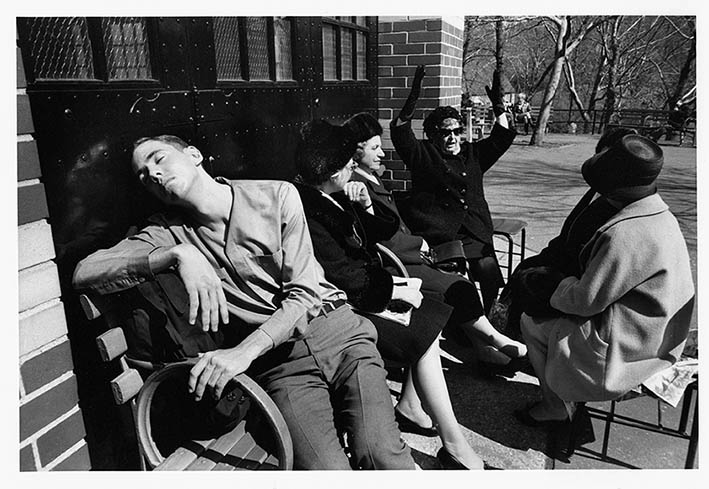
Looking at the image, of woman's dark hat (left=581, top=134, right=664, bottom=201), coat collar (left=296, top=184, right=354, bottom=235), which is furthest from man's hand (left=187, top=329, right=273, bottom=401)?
woman's dark hat (left=581, top=134, right=664, bottom=201)

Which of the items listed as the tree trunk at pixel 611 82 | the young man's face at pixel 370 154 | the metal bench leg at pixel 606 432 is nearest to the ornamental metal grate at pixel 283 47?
the young man's face at pixel 370 154

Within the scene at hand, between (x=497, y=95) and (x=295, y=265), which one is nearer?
(x=295, y=265)

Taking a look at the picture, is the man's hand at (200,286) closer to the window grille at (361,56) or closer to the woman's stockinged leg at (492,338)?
the woman's stockinged leg at (492,338)

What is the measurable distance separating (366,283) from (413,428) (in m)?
0.81

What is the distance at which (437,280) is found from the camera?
3016mm

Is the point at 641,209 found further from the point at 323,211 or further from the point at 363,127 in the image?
the point at 363,127

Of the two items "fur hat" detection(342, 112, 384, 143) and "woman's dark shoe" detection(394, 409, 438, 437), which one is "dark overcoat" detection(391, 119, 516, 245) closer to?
"fur hat" detection(342, 112, 384, 143)

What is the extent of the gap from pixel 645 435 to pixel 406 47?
290cm

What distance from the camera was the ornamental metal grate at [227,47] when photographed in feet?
8.38

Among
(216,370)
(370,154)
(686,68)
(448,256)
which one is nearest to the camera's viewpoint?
(216,370)

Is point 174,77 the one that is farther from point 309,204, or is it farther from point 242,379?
point 242,379

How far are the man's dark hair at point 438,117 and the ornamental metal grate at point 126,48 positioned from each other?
72.7 inches

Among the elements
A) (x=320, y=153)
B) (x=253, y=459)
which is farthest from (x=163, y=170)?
(x=253, y=459)

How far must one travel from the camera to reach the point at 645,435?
2590 mm
